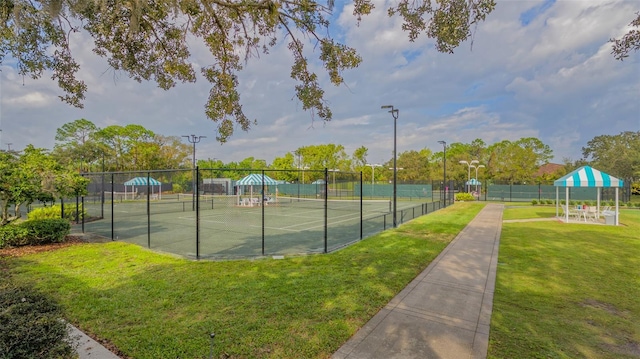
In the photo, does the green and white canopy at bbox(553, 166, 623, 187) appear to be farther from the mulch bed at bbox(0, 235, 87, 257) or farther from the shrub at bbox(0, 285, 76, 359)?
the mulch bed at bbox(0, 235, 87, 257)

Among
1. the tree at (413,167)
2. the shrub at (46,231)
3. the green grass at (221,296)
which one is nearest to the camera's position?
the green grass at (221,296)

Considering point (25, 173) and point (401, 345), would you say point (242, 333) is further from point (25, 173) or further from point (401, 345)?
point (25, 173)

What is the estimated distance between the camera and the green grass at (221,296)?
379cm

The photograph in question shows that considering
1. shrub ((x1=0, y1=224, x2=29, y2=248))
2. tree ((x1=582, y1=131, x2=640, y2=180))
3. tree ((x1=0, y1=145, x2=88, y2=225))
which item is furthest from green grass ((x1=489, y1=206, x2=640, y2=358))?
tree ((x1=582, y1=131, x2=640, y2=180))

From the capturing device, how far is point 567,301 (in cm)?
516

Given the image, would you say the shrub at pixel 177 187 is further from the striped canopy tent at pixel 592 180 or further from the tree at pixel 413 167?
the tree at pixel 413 167

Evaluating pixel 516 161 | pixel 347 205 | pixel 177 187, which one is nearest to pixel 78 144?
pixel 177 187

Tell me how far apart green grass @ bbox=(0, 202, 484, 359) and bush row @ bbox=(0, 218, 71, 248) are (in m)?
1.34

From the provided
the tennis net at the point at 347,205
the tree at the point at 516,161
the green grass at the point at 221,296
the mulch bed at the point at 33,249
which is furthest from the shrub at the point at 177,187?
the tree at the point at 516,161

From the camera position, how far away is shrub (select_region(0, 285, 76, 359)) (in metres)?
2.41

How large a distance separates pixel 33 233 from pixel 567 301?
13.7 meters

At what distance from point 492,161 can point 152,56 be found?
190 feet

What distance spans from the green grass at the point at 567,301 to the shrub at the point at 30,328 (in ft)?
14.7

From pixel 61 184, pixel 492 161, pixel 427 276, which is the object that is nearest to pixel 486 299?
pixel 427 276
